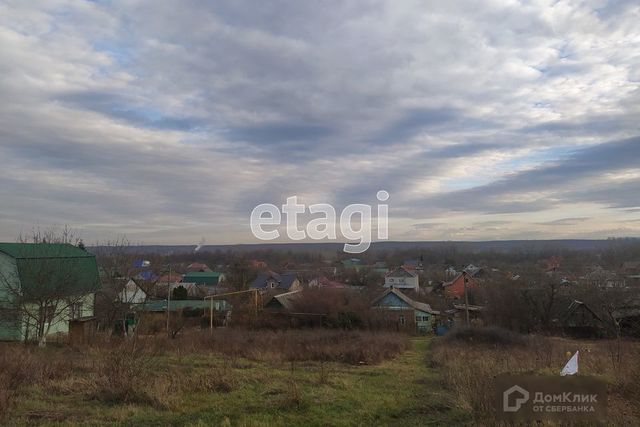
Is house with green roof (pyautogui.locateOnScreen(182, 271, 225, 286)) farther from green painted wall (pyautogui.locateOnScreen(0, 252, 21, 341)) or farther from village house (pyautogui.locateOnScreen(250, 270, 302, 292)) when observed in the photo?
green painted wall (pyautogui.locateOnScreen(0, 252, 21, 341))

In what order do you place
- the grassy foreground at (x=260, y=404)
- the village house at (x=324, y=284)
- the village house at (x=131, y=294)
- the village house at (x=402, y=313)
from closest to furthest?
1. the grassy foreground at (x=260, y=404)
2. the village house at (x=131, y=294)
3. the village house at (x=402, y=313)
4. the village house at (x=324, y=284)

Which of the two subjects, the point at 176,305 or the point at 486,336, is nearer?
the point at 486,336

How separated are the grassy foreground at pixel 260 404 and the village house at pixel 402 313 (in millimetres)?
21829

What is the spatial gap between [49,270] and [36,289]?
3.62ft

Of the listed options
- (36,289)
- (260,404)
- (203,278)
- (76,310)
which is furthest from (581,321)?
(203,278)

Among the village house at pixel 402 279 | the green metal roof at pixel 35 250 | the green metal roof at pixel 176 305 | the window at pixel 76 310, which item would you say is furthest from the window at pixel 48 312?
the village house at pixel 402 279

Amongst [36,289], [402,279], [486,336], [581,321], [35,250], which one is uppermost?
[35,250]

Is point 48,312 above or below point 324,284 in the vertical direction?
above

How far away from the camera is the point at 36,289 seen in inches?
786

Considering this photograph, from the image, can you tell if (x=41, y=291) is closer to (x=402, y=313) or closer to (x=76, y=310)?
(x=76, y=310)

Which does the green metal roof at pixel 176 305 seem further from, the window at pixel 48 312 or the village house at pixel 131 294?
the window at pixel 48 312

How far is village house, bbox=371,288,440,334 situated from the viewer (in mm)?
33250

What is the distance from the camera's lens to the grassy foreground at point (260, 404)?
7035 mm

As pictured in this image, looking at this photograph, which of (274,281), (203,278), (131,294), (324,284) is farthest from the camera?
(203,278)
